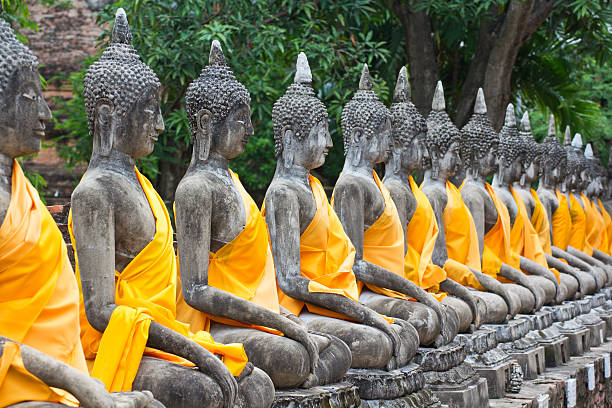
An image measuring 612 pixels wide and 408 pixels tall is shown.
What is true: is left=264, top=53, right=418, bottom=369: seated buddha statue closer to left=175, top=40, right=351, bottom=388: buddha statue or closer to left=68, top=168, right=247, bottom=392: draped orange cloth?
left=175, top=40, right=351, bottom=388: buddha statue

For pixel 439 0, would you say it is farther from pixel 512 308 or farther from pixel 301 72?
pixel 301 72

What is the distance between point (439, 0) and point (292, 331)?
25.9 feet

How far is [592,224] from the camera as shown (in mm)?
14047

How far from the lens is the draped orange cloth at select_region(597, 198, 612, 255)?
47.6 feet

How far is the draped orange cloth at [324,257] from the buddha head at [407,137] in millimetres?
1609

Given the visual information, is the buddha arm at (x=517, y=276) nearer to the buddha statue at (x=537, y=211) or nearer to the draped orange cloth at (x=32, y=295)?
the buddha statue at (x=537, y=211)

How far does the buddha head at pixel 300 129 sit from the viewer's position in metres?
6.05

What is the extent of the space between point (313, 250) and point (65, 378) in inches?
113

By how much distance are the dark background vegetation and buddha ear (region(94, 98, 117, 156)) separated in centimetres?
472

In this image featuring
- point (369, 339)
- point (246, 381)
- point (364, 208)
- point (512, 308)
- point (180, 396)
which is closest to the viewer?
point (180, 396)

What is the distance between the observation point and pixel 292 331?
16.0 ft

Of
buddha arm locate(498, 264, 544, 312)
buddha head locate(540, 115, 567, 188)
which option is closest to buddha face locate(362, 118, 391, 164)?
buddha arm locate(498, 264, 544, 312)

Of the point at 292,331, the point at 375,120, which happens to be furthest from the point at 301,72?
the point at 292,331

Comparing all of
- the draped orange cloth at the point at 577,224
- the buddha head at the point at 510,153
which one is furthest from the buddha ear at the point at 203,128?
the draped orange cloth at the point at 577,224
